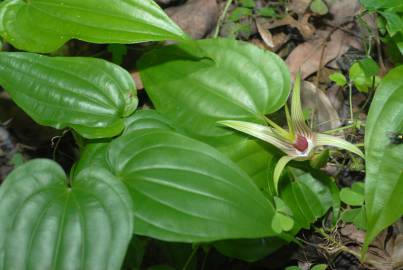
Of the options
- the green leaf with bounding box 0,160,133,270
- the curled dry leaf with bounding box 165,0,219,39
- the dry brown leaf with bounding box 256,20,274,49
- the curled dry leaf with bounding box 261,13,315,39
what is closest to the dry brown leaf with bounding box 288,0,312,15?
the curled dry leaf with bounding box 261,13,315,39

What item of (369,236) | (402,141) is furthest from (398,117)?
(369,236)

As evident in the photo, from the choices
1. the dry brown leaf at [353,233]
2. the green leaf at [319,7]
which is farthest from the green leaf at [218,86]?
the green leaf at [319,7]

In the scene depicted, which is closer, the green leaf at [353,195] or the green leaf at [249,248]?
the green leaf at [249,248]

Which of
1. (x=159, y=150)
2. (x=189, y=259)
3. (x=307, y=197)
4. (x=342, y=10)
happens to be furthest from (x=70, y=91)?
(x=342, y=10)

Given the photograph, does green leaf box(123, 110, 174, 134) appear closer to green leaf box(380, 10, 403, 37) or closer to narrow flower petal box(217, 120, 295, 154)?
narrow flower petal box(217, 120, 295, 154)

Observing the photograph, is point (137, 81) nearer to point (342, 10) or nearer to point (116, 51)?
point (116, 51)

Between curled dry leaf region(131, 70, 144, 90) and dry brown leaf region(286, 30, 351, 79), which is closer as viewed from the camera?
curled dry leaf region(131, 70, 144, 90)

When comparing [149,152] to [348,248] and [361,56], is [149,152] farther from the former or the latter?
[361,56]

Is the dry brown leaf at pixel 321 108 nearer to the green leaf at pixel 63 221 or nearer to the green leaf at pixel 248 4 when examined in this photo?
the green leaf at pixel 248 4
